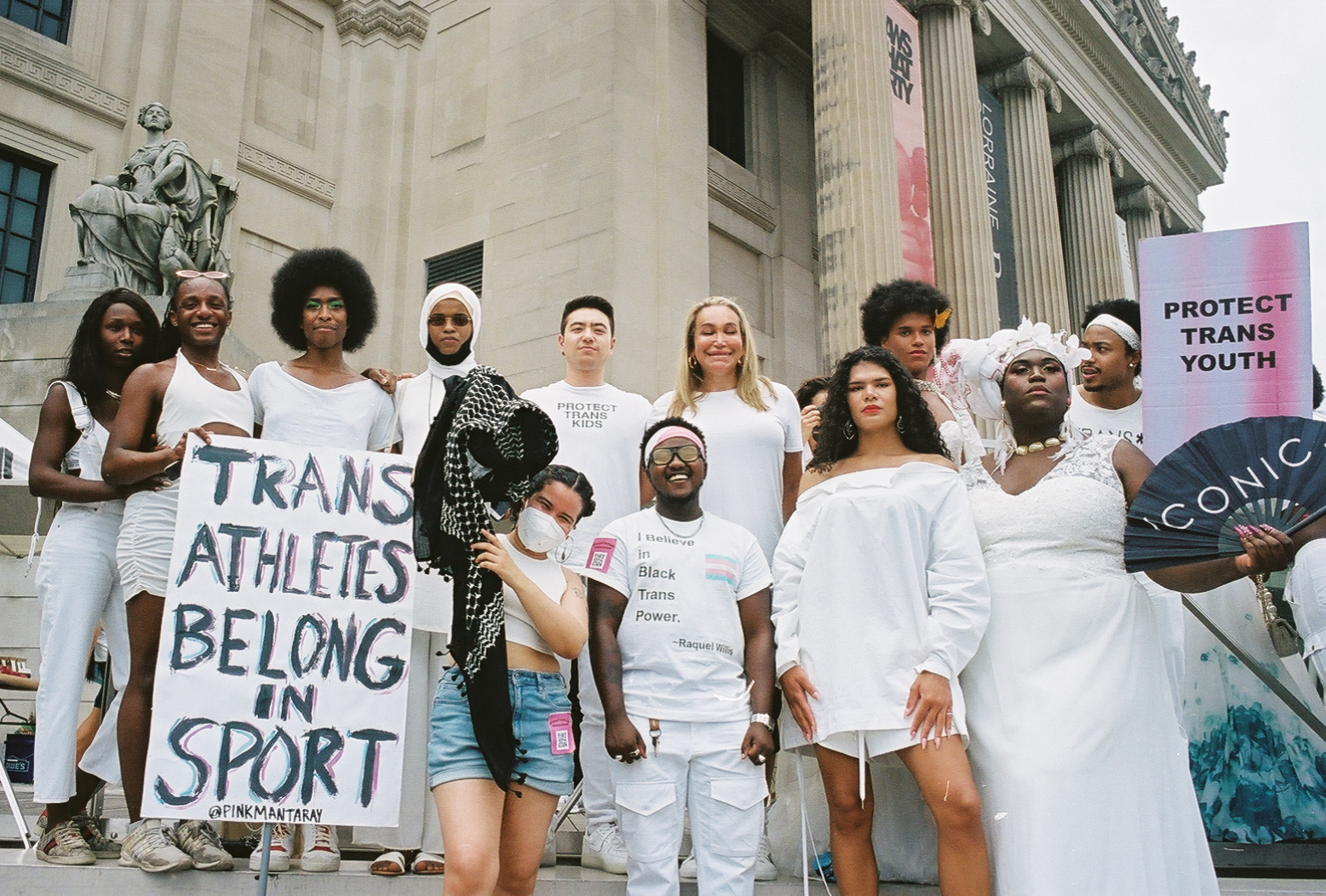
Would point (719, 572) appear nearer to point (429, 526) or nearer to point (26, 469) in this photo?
point (429, 526)

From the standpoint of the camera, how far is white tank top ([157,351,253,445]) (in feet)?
15.3

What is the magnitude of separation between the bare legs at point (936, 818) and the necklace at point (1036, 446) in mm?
1242

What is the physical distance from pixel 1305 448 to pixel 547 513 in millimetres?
2642

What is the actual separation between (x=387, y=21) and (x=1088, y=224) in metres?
16.2

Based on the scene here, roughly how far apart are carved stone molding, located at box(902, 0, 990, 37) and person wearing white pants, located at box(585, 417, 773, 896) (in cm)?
1742

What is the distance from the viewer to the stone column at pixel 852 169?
49.5 feet

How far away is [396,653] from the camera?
425 centimetres

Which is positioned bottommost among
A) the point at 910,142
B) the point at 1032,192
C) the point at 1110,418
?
the point at 1110,418

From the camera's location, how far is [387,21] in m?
19.9

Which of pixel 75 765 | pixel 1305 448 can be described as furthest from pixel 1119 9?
pixel 75 765

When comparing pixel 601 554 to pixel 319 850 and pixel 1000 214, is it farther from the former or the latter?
pixel 1000 214

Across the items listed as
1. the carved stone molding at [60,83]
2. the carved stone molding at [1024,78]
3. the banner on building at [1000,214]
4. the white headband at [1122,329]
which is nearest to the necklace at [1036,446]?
the white headband at [1122,329]

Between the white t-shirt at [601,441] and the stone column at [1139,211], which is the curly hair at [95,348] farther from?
the stone column at [1139,211]

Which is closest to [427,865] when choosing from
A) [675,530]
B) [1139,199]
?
[675,530]
